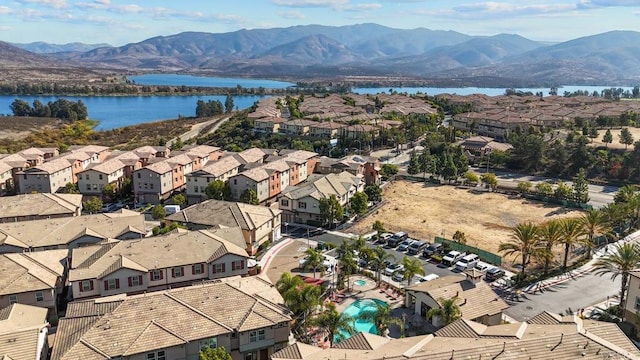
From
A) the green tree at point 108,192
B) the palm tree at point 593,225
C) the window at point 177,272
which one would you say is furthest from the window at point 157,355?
the green tree at point 108,192

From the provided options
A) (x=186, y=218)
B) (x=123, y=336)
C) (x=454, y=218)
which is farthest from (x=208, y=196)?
(x=123, y=336)

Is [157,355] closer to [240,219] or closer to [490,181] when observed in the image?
[240,219]

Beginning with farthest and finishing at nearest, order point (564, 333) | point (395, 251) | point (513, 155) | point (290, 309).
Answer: point (513, 155)
point (395, 251)
point (290, 309)
point (564, 333)

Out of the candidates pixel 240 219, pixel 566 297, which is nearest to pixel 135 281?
pixel 240 219

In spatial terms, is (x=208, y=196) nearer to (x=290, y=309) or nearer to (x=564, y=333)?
(x=290, y=309)

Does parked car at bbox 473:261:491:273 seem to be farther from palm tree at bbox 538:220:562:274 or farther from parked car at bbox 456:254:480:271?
palm tree at bbox 538:220:562:274
